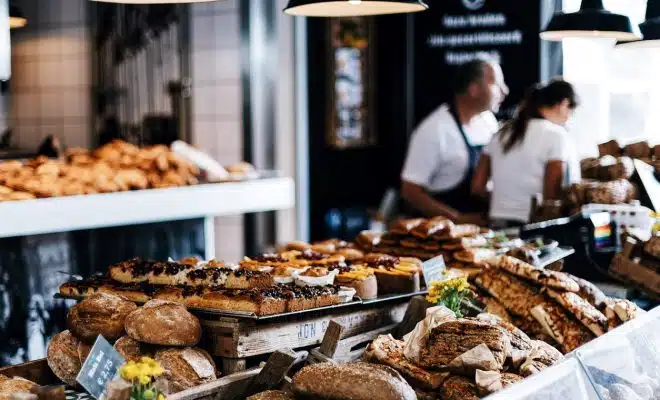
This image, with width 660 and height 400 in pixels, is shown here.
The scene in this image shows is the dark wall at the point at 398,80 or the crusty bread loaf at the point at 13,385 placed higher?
the dark wall at the point at 398,80

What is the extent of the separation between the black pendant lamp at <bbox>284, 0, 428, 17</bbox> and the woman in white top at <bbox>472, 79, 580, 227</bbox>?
2.68m

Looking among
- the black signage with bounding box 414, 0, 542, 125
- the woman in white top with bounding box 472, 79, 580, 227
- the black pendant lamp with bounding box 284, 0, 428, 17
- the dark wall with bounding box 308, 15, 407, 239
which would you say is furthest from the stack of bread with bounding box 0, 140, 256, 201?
the black signage with bounding box 414, 0, 542, 125

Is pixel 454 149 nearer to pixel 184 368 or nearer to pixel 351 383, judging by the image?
pixel 184 368

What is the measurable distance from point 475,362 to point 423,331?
250 millimetres

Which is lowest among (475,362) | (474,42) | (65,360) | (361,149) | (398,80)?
(65,360)

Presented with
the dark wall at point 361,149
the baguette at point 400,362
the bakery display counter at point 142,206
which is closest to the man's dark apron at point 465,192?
the bakery display counter at point 142,206

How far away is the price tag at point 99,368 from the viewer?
230 cm

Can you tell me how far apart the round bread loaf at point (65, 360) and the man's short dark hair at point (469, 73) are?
4.58 meters

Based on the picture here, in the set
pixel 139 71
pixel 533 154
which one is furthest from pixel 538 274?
pixel 139 71

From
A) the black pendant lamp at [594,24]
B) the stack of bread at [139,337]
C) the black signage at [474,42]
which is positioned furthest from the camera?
the black signage at [474,42]

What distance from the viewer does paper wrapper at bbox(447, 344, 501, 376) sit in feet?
8.06

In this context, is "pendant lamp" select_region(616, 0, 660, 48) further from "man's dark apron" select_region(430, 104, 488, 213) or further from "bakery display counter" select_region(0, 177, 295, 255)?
"bakery display counter" select_region(0, 177, 295, 255)

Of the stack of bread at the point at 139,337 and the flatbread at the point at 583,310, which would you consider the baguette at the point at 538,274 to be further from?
the stack of bread at the point at 139,337

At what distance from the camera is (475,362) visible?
246 centimetres
